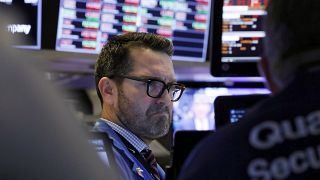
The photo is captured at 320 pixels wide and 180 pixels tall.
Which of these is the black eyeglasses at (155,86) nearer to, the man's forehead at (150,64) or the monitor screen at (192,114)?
the man's forehead at (150,64)

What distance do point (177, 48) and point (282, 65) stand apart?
235 centimetres

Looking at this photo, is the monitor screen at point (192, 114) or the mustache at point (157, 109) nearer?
the mustache at point (157, 109)

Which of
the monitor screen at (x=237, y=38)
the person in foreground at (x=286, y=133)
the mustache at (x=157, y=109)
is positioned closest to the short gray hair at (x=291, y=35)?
the person in foreground at (x=286, y=133)

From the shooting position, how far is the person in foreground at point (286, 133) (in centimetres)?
91

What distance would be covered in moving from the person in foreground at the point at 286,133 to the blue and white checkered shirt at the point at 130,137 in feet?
4.14

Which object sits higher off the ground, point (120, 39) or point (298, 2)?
point (298, 2)

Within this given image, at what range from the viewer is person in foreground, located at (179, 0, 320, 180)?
3.00 ft

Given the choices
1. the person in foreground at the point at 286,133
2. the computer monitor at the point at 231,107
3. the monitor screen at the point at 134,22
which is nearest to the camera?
the person in foreground at the point at 286,133

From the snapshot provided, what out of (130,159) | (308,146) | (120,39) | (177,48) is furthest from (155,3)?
(308,146)

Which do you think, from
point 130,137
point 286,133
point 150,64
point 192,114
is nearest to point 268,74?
point 286,133

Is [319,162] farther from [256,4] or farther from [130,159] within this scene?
[256,4]

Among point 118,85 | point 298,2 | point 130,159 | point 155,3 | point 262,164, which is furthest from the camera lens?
point 155,3

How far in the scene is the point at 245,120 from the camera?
97 centimetres

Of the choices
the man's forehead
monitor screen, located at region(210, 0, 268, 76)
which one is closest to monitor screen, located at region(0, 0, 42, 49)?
the man's forehead
